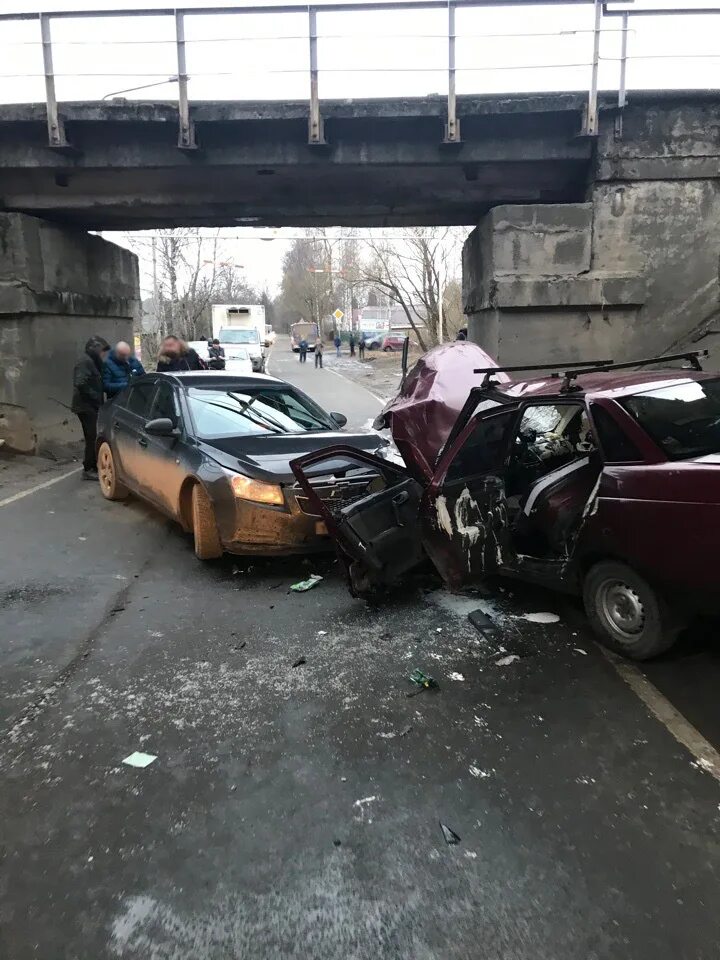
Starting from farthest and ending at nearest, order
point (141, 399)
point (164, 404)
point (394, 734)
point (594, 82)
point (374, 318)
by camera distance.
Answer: point (374, 318) → point (594, 82) → point (141, 399) → point (164, 404) → point (394, 734)

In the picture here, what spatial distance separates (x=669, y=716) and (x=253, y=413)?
15.1ft

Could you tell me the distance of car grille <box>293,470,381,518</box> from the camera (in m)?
5.09

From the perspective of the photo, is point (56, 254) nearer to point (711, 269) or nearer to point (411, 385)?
point (411, 385)

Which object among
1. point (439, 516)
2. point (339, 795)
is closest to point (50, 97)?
point (439, 516)

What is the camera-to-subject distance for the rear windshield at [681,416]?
11.5ft

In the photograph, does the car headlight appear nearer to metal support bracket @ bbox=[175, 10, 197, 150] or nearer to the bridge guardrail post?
metal support bracket @ bbox=[175, 10, 197, 150]

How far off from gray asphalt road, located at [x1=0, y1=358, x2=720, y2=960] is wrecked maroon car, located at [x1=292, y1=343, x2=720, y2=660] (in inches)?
16.7

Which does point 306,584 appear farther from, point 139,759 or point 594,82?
point 594,82

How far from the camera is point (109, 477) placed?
26.7 feet

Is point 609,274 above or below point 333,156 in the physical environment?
below

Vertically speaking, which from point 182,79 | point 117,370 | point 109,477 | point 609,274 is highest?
point 182,79

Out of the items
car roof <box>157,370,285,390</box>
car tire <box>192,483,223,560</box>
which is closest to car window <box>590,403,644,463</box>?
car tire <box>192,483,223,560</box>

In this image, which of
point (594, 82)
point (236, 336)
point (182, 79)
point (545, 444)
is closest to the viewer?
point (545, 444)

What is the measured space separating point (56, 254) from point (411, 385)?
25.6 ft
